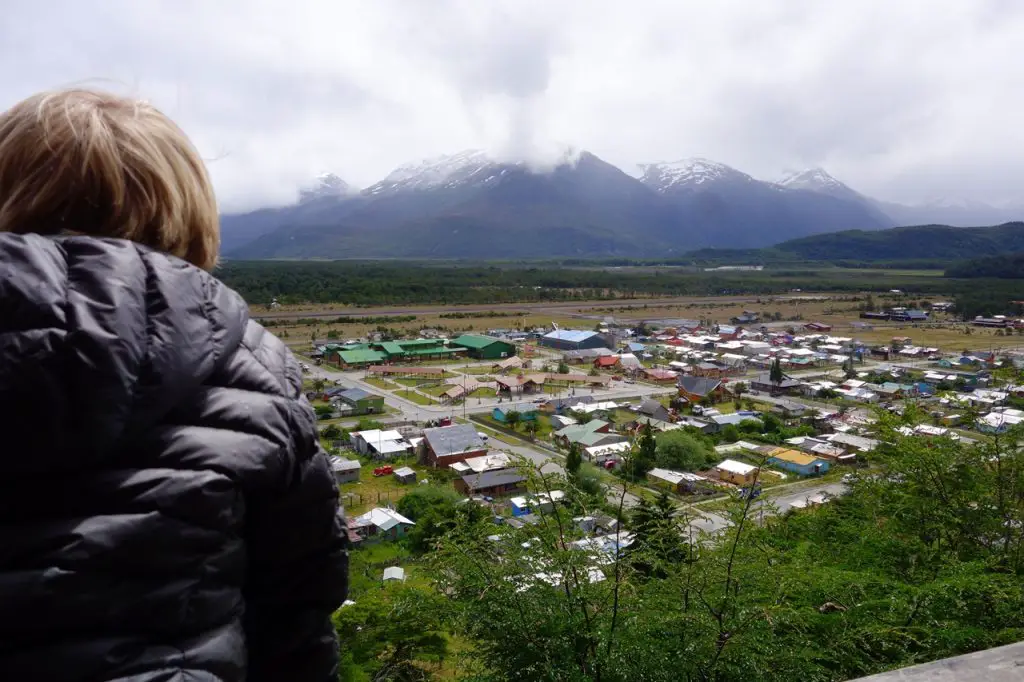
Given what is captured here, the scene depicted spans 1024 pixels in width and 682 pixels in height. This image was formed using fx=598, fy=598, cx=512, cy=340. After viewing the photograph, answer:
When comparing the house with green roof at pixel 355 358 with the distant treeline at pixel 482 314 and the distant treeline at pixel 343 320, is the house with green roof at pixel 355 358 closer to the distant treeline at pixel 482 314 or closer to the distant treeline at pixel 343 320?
the distant treeline at pixel 343 320

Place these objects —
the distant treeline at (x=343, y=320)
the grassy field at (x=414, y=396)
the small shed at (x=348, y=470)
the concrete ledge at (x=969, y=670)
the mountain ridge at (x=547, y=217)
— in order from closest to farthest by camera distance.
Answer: the concrete ledge at (x=969, y=670) < the small shed at (x=348, y=470) < the grassy field at (x=414, y=396) < the distant treeline at (x=343, y=320) < the mountain ridge at (x=547, y=217)

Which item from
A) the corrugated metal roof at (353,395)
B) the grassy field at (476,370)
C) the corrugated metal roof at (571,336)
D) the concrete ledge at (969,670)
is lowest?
the grassy field at (476,370)

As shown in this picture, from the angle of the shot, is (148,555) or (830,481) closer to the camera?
(148,555)

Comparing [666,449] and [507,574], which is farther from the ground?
[507,574]

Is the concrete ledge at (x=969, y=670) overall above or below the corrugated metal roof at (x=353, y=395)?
above

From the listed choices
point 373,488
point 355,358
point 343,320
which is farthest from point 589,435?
point 343,320

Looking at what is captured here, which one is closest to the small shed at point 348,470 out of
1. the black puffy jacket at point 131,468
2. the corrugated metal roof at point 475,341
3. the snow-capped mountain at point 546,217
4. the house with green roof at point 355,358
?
the black puffy jacket at point 131,468

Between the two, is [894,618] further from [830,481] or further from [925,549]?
[830,481]

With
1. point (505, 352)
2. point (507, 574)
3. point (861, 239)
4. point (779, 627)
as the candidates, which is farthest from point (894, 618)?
point (861, 239)
